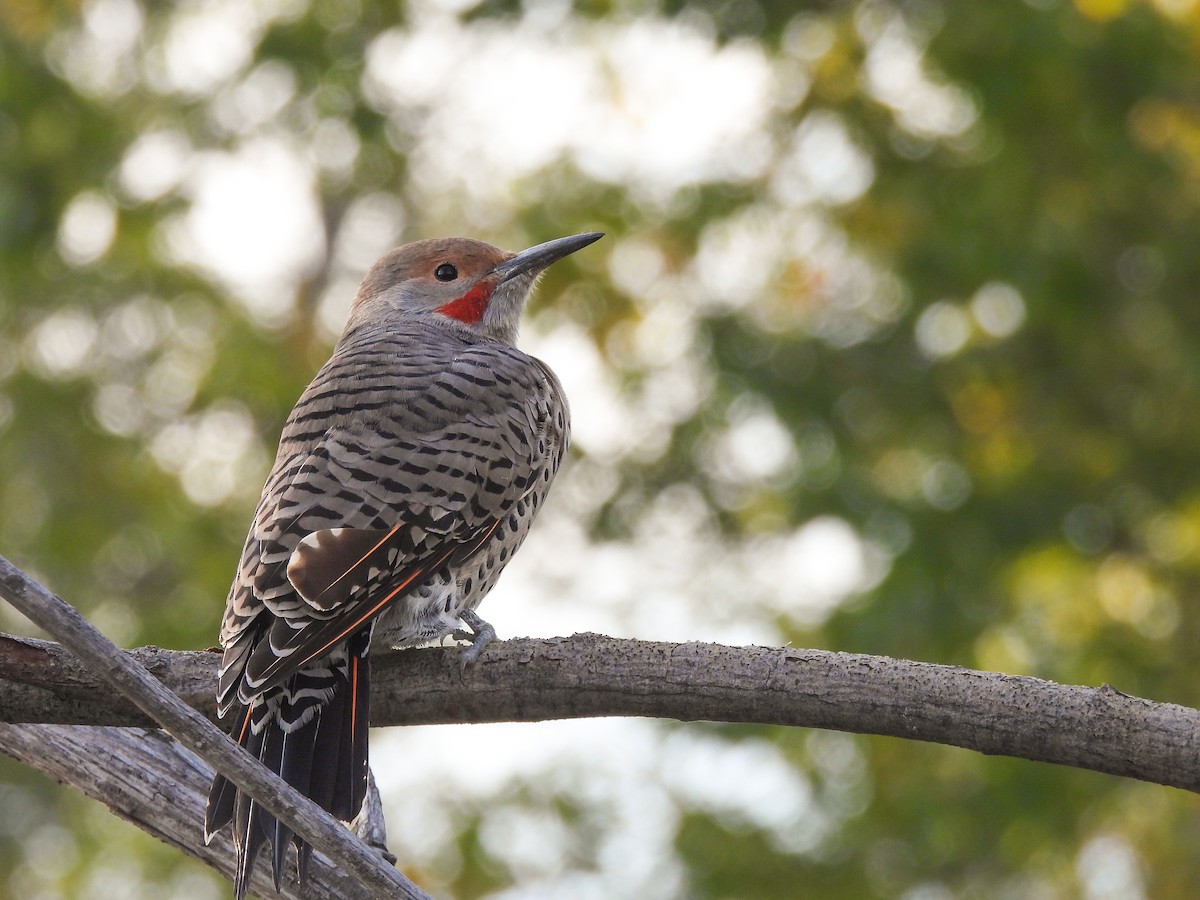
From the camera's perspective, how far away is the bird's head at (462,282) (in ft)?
20.1

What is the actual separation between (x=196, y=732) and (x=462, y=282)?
3.65m

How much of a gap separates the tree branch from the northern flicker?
0.20 meters

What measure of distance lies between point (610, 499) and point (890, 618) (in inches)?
105

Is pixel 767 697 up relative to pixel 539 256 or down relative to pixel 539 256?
down

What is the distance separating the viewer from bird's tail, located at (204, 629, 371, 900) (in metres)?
3.66

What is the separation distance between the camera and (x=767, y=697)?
331cm

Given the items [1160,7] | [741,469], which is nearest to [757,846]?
[741,469]

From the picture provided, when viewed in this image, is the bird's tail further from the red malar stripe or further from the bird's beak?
the bird's beak

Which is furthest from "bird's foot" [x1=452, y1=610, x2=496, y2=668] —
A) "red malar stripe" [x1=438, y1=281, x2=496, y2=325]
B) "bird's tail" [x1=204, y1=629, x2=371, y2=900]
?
"red malar stripe" [x1=438, y1=281, x2=496, y2=325]

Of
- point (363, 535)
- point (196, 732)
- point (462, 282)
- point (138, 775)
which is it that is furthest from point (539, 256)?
point (196, 732)

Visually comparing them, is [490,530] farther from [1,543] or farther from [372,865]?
[1,543]

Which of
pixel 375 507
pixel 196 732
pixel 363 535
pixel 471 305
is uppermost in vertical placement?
pixel 471 305

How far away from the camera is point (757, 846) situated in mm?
8102

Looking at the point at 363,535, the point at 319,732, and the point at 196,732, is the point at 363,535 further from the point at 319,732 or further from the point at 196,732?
the point at 196,732
